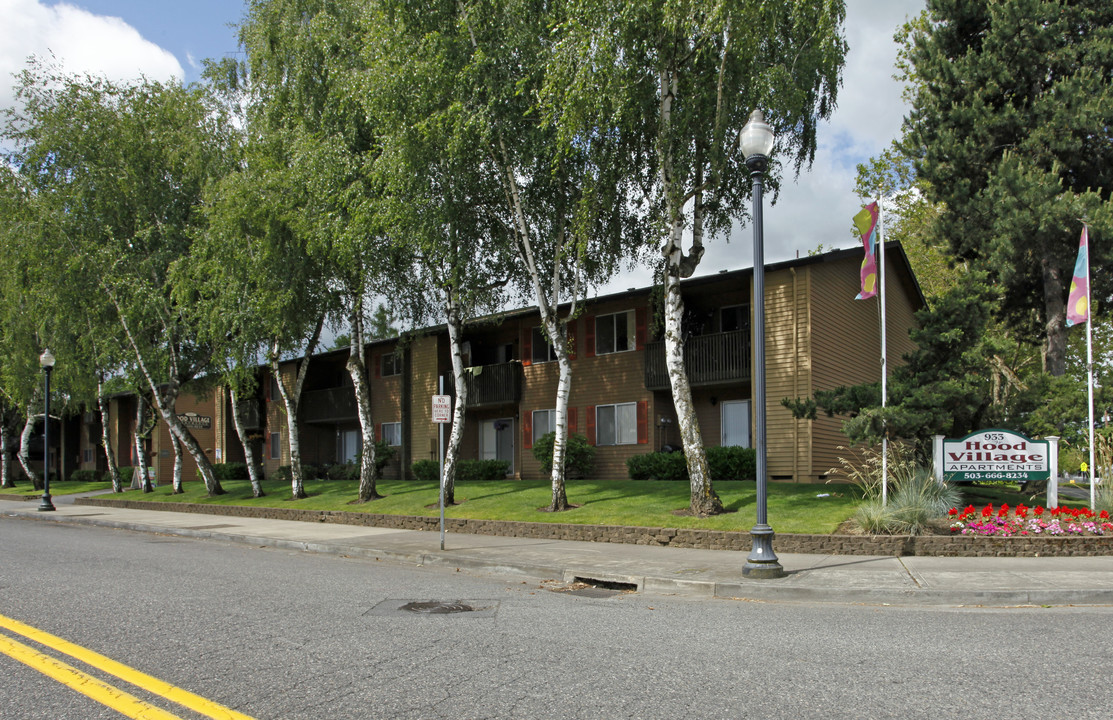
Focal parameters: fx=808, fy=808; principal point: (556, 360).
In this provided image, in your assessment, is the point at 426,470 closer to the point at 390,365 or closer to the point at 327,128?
the point at 390,365

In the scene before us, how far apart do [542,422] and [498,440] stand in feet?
10.4

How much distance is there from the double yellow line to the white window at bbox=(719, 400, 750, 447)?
65.6 feet

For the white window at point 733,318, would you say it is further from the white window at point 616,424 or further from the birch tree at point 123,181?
the birch tree at point 123,181

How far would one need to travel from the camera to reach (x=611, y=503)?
1850 cm

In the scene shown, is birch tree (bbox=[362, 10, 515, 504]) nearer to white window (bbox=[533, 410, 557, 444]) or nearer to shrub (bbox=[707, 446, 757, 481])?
shrub (bbox=[707, 446, 757, 481])

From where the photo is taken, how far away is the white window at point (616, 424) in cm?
2616

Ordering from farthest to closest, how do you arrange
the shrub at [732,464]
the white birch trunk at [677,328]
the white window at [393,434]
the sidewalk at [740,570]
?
the white window at [393,434]
the shrub at [732,464]
the white birch trunk at [677,328]
the sidewalk at [740,570]

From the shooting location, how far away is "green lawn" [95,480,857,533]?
15.1 m

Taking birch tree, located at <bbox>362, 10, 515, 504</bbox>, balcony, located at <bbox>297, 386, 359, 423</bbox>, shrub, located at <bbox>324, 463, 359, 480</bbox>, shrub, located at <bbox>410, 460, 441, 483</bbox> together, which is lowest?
shrub, located at <bbox>324, 463, 359, 480</bbox>

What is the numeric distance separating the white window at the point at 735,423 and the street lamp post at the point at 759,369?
13166 mm

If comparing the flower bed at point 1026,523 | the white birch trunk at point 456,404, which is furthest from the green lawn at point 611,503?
the flower bed at point 1026,523

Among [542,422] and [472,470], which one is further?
[472,470]

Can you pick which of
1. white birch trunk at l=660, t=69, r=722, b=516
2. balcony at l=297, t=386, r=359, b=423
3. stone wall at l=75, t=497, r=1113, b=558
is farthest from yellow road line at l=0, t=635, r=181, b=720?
balcony at l=297, t=386, r=359, b=423

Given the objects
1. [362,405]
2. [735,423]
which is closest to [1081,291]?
[735,423]
